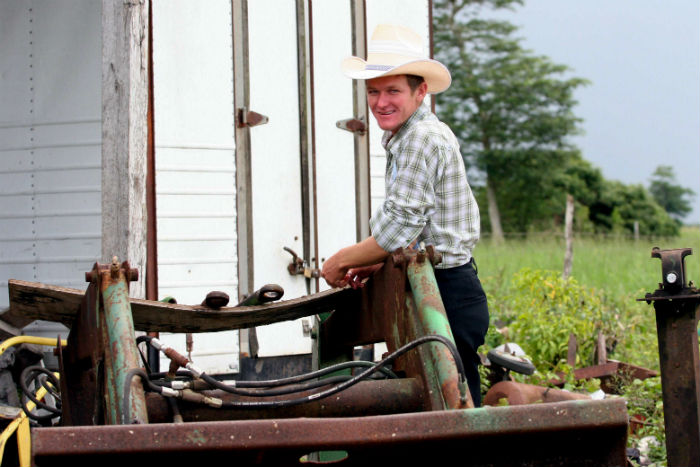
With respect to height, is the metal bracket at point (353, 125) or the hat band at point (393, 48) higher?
the metal bracket at point (353, 125)

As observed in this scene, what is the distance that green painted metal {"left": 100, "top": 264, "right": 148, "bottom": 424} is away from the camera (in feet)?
8.74

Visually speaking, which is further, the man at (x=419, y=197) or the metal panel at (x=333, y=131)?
the metal panel at (x=333, y=131)

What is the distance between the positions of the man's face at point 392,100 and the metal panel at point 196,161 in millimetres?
3052

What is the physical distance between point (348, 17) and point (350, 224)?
1.52 m

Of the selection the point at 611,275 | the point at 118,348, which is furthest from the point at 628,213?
the point at 118,348

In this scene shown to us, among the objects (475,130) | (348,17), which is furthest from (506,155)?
(348,17)

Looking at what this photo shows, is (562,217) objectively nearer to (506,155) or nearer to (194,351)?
(506,155)

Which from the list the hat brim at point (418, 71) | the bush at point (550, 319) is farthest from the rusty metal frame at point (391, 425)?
the bush at point (550, 319)

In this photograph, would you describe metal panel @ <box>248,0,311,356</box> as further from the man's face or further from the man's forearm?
the man's forearm

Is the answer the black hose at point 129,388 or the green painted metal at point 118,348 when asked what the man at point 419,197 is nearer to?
the green painted metal at point 118,348

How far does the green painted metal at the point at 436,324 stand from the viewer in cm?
270

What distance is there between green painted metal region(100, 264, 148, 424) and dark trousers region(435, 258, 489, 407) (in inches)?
48.1

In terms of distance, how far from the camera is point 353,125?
7035 mm

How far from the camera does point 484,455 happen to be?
2471 mm
